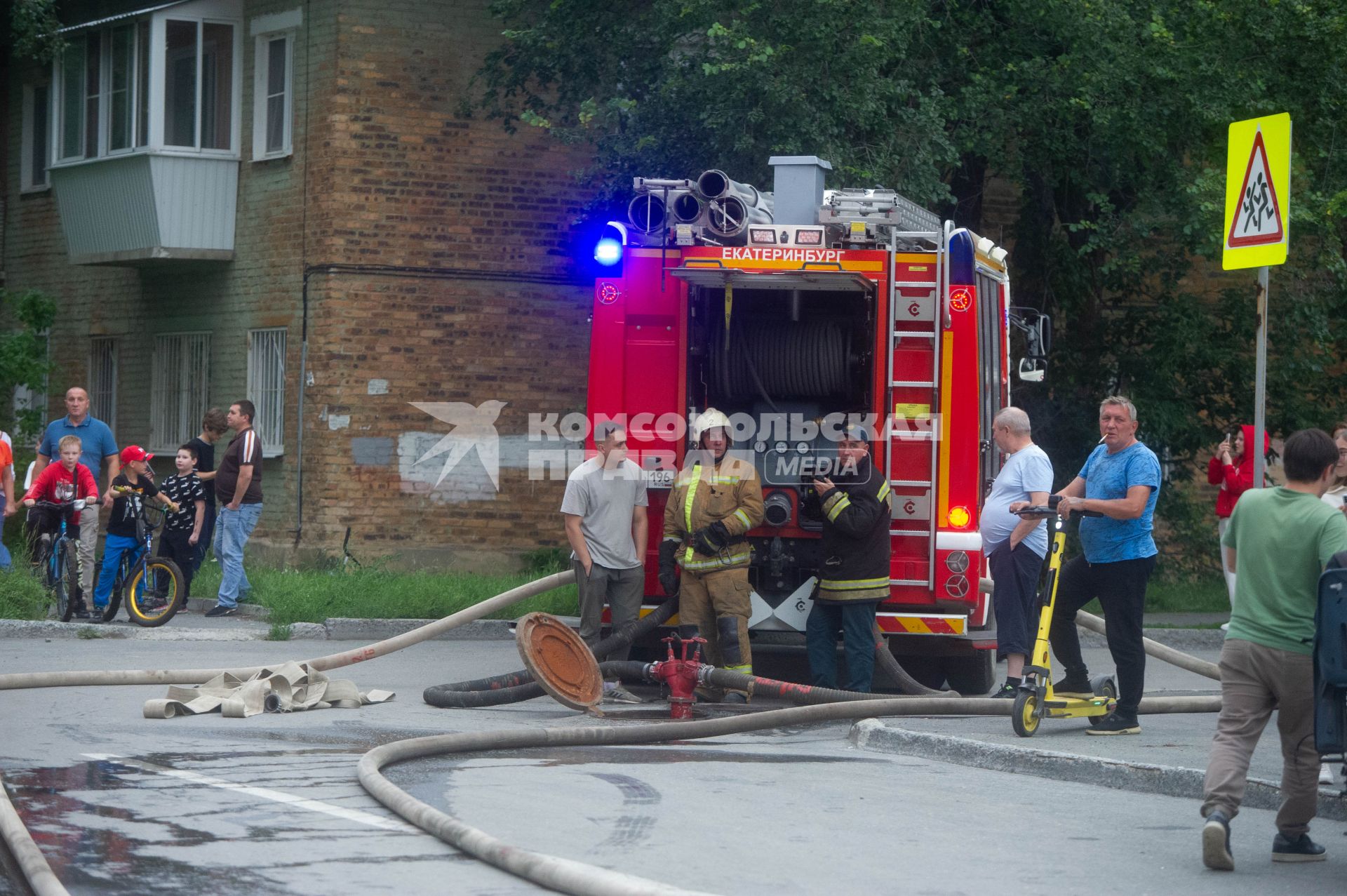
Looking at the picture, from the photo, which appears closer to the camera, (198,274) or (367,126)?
(367,126)

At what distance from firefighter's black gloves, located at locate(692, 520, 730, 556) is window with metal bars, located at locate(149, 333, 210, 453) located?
11603mm

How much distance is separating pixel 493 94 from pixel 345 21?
7.03 ft

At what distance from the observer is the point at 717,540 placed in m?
10.3

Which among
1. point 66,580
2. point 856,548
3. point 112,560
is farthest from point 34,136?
point 856,548

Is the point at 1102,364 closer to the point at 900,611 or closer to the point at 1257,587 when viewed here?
the point at 900,611

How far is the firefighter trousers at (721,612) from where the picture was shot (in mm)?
10367

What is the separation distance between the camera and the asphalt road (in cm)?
571

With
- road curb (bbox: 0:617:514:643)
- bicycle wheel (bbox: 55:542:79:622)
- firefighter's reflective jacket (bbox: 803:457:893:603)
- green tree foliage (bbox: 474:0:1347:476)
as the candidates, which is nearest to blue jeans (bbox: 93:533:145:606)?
bicycle wheel (bbox: 55:542:79:622)

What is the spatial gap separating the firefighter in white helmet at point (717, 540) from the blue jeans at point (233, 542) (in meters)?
5.74

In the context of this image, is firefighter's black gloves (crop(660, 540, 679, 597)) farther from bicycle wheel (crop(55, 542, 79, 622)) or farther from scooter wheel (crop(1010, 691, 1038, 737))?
bicycle wheel (crop(55, 542, 79, 622))

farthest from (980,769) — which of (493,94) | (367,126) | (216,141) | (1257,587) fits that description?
(216,141)

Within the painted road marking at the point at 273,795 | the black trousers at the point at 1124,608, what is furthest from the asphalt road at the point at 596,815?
the black trousers at the point at 1124,608

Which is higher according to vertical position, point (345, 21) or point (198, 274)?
point (345, 21)

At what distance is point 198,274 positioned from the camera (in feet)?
67.8
